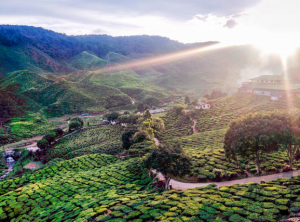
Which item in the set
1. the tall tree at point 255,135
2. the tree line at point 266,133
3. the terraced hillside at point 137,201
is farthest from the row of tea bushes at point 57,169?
the tree line at point 266,133

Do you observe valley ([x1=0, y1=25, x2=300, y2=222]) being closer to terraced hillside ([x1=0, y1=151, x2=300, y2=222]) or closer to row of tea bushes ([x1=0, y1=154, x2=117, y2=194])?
terraced hillside ([x1=0, y1=151, x2=300, y2=222])

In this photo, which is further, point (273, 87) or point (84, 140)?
point (273, 87)

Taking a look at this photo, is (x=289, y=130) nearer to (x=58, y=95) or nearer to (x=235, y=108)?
(x=235, y=108)

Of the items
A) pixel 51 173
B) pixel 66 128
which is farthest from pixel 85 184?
pixel 66 128

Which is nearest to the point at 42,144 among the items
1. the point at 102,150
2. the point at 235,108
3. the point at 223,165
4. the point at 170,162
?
the point at 102,150

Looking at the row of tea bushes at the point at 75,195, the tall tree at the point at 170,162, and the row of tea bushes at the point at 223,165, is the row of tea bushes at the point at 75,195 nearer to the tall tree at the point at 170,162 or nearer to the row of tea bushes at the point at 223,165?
the tall tree at the point at 170,162
